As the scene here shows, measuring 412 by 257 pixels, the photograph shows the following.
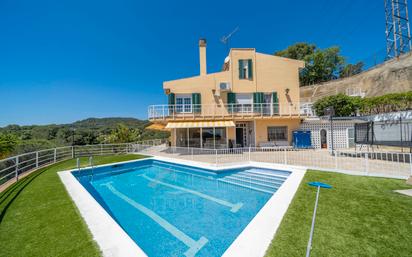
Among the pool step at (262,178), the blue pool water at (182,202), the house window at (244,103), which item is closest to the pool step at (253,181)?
the blue pool water at (182,202)

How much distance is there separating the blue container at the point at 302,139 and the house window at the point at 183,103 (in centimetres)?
1346

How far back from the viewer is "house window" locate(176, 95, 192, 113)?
21.2 m

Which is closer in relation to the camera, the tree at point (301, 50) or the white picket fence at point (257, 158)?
the white picket fence at point (257, 158)

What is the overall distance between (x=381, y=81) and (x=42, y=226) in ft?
182

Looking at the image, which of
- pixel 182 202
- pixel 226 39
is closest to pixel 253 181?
pixel 182 202

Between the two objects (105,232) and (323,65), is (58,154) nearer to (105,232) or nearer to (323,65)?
(105,232)

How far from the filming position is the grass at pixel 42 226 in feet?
13.5

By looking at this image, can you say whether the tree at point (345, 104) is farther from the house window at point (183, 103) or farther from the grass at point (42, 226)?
the grass at point (42, 226)

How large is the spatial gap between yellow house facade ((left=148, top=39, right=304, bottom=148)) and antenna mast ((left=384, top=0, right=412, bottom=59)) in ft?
109

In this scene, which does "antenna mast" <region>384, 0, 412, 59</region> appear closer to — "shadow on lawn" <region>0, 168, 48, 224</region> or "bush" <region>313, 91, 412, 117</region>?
"bush" <region>313, 91, 412, 117</region>

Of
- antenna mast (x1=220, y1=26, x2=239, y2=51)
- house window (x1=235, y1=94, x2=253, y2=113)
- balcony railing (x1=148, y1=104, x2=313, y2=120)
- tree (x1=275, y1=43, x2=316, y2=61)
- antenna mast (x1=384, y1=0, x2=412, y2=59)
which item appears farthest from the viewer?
tree (x1=275, y1=43, x2=316, y2=61)

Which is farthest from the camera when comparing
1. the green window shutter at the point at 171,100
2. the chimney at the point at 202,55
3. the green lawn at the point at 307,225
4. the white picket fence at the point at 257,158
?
the chimney at the point at 202,55

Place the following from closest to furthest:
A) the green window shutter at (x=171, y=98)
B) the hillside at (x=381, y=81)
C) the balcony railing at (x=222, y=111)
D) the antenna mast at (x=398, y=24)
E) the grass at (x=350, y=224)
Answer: the grass at (x=350, y=224) < the balcony railing at (x=222, y=111) < the green window shutter at (x=171, y=98) < the hillside at (x=381, y=81) < the antenna mast at (x=398, y=24)

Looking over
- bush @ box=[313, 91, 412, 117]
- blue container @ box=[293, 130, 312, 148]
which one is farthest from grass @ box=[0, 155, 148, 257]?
bush @ box=[313, 91, 412, 117]
